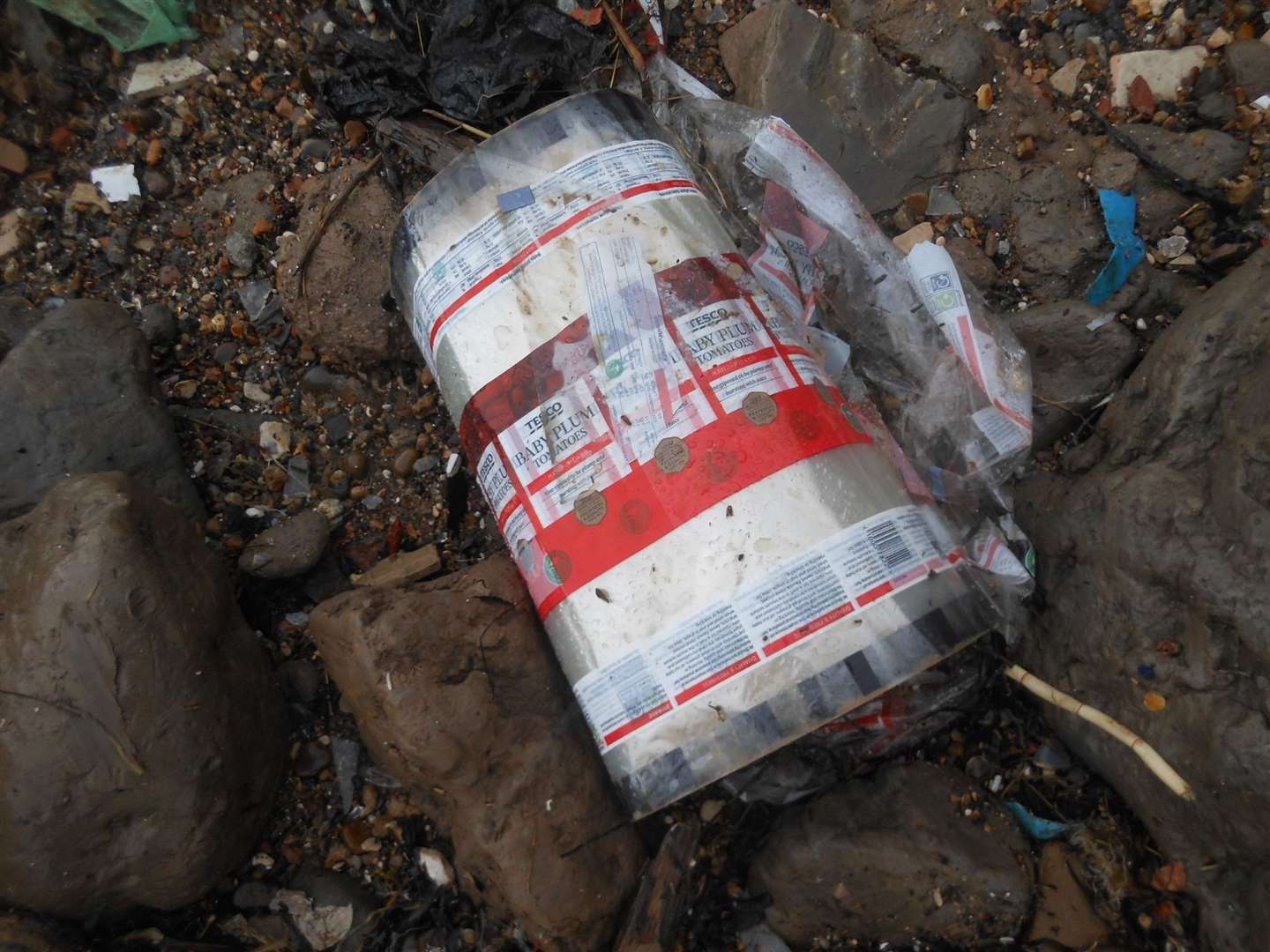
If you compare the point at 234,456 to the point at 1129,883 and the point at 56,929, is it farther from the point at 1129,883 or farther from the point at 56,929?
the point at 1129,883

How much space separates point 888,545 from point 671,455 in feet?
1.10

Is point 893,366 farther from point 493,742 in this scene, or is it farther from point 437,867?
point 437,867

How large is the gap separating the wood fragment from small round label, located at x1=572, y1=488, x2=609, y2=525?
23.2 inches

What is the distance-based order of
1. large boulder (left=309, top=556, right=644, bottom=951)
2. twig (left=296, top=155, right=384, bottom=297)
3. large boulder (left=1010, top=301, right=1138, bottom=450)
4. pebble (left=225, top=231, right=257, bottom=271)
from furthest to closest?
pebble (left=225, top=231, right=257, bottom=271) → twig (left=296, top=155, right=384, bottom=297) → large boulder (left=1010, top=301, right=1138, bottom=450) → large boulder (left=309, top=556, right=644, bottom=951)

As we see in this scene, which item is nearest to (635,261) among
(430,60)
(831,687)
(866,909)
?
(831,687)

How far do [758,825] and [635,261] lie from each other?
0.99 meters

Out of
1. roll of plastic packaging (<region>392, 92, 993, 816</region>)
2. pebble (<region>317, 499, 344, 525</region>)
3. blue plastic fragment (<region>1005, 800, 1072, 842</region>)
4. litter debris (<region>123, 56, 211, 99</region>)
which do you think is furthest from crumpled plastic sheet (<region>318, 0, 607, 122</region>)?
blue plastic fragment (<region>1005, 800, 1072, 842</region>)

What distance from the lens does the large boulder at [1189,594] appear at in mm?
1169

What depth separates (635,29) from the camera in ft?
6.07

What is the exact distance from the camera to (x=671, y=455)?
4.07 feet

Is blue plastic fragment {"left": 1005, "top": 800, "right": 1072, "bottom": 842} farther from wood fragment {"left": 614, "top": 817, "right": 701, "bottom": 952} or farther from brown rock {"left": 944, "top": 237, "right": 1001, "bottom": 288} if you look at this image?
brown rock {"left": 944, "top": 237, "right": 1001, "bottom": 288}

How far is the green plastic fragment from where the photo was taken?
70.7 inches

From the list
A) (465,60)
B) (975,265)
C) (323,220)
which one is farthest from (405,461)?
(975,265)

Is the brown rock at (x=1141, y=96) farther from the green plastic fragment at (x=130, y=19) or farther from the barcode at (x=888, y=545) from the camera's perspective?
the green plastic fragment at (x=130, y=19)
